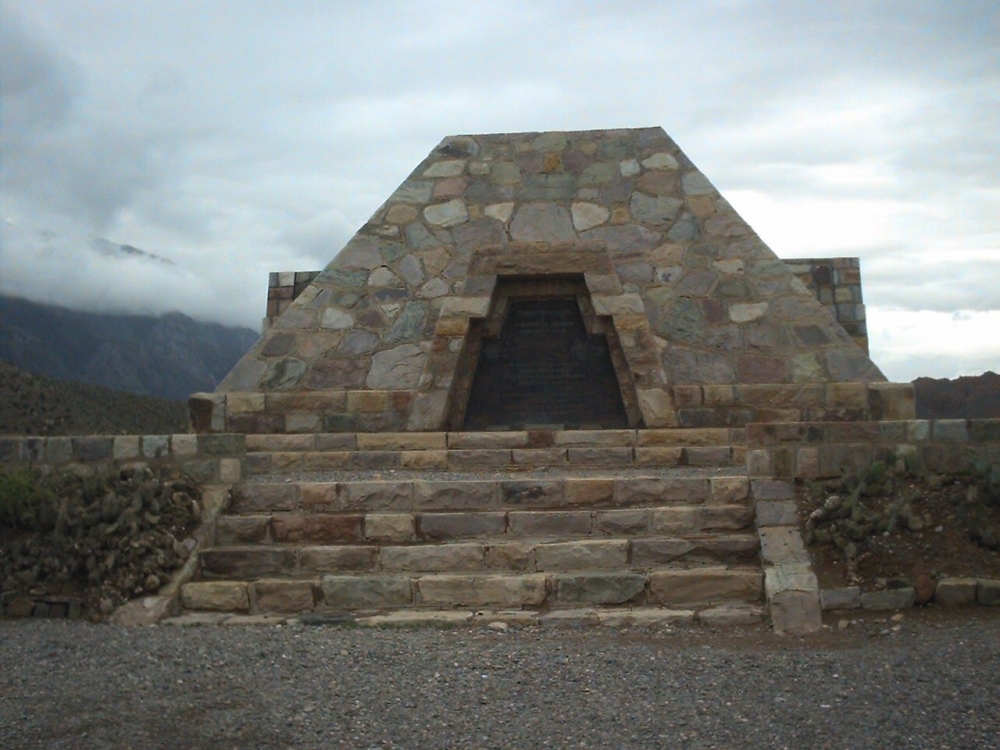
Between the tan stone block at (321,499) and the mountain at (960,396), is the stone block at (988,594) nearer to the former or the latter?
the tan stone block at (321,499)

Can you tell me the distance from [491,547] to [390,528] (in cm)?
68

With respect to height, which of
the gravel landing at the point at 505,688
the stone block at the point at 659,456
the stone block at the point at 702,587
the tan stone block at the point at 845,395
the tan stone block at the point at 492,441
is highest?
the tan stone block at the point at 845,395

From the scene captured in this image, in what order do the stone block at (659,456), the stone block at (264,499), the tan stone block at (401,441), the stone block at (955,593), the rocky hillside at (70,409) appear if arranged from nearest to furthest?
1. the stone block at (955,593)
2. the stone block at (264,499)
3. the stone block at (659,456)
4. the tan stone block at (401,441)
5. the rocky hillside at (70,409)

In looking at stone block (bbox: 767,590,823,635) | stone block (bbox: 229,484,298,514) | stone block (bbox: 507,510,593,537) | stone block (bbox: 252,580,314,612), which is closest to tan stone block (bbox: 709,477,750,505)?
stone block (bbox: 507,510,593,537)

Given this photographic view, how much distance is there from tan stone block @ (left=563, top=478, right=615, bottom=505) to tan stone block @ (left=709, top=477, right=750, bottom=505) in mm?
609

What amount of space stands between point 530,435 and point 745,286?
306cm

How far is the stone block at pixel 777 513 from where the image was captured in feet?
20.2

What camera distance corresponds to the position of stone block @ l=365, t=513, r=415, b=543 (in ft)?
21.2

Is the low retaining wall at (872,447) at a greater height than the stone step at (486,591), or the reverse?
the low retaining wall at (872,447)

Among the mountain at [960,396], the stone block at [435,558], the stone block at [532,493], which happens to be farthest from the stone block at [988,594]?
the mountain at [960,396]

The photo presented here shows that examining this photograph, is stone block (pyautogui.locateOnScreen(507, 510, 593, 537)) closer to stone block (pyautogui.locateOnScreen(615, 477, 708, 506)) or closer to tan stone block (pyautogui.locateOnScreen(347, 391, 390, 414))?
stone block (pyautogui.locateOnScreen(615, 477, 708, 506))

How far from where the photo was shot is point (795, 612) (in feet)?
17.7

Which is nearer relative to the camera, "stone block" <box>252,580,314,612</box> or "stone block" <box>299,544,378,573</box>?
"stone block" <box>252,580,314,612</box>


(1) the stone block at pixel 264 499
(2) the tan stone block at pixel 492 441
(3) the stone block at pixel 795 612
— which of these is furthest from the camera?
(2) the tan stone block at pixel 492 441
